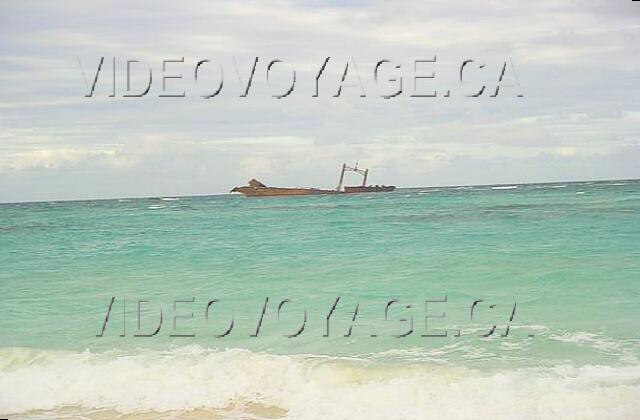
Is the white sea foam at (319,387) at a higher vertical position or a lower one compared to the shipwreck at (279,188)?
lower

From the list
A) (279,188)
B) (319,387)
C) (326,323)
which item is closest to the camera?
(319,387)

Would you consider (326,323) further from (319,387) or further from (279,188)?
(279,188)

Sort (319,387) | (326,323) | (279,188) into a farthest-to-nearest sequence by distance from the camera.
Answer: (279,188), (326,323), (319,387)

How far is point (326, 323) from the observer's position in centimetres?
321

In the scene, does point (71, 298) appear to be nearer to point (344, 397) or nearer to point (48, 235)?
point (344, 397)

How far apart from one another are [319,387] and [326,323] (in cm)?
66

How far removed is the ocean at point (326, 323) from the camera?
8.18 feet

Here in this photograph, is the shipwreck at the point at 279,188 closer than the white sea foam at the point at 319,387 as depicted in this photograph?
No

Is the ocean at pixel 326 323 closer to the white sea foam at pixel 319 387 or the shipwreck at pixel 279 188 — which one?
the white sea foam at pixel 319 387

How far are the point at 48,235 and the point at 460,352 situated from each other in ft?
14.0

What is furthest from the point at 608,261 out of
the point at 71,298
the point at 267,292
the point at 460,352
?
the point at 71,298

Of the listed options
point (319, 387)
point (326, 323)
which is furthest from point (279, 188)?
point (319, 387)

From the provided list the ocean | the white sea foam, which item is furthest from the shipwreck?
the white sea foam

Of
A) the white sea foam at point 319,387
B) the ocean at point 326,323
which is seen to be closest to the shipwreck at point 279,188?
the ocean at point 326,323
